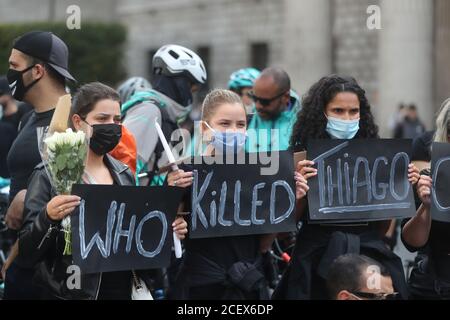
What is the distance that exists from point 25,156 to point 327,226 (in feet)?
5.36

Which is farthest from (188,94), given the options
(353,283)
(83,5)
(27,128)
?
(83,5)

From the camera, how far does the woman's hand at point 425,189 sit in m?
5.82

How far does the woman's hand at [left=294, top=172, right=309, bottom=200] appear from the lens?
578cm

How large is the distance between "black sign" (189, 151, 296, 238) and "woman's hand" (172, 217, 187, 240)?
0.30ft

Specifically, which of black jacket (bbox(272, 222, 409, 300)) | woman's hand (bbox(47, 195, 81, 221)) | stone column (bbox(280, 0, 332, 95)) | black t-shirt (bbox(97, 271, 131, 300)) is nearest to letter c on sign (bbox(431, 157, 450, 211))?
black jacket (bbox(272, 222, 409, 300))

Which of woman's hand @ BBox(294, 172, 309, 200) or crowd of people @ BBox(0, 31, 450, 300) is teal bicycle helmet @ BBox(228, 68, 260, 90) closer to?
crowd of people @ BBox(0, 31, 450, 300)

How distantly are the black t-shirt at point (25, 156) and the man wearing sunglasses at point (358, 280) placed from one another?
1.69 m

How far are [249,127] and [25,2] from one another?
3583cm

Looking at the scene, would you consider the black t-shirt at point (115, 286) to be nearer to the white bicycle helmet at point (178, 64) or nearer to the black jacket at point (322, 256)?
the black jacket at point (322, 256)

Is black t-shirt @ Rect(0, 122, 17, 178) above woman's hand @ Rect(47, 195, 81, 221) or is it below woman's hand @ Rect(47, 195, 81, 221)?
below

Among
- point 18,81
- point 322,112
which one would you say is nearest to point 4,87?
point 18,81

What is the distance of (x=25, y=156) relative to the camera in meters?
5.77

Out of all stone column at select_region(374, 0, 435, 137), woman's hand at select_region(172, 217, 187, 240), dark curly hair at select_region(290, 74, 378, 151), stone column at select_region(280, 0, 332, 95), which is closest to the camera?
woman's hand at select_region(172, 217, 187, 240)

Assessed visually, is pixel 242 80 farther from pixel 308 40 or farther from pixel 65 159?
pixel 308 40
